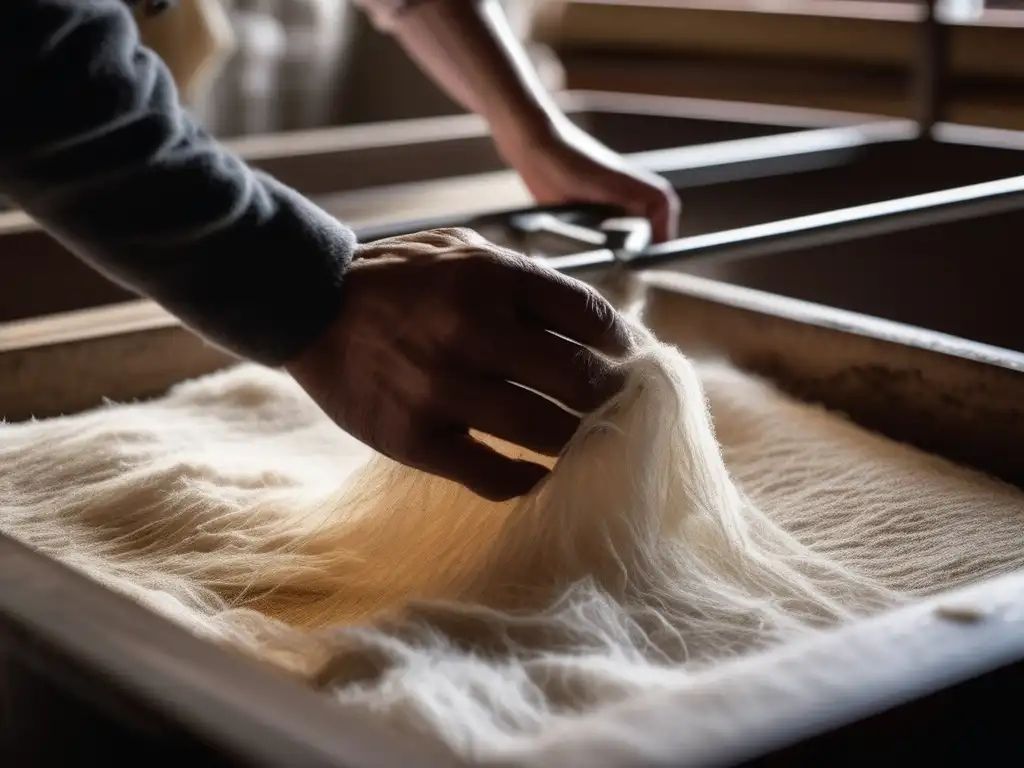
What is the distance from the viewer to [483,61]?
42.1 inches

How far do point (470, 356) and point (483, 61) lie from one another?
1.90 feet

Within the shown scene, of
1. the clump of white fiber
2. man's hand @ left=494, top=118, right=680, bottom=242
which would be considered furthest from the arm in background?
the clump of white fiber

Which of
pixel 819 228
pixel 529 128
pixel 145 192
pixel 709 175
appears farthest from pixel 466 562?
pixel 709 175

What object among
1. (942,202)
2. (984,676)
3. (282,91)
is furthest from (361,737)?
(282,91)

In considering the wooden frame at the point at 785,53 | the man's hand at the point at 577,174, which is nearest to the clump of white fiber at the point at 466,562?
the man's hand at the point at 577,174

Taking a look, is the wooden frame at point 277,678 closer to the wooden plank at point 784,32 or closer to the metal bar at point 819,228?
the metal bar at point 819,228

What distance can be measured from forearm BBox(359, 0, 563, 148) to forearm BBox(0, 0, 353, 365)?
50 cm

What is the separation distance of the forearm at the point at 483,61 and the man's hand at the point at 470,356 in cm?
50

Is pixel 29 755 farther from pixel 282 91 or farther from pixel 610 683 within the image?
pixel 282 91

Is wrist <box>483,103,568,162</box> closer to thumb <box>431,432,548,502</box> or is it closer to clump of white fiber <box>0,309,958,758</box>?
clump of white fiber <box>0,309,958,758</box>

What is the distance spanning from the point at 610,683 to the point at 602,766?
0.11m

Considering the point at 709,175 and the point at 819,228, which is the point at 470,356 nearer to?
the point at 819,228

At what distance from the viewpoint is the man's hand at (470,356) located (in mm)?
546

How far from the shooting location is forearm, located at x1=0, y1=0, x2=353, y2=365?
0.53 metres
